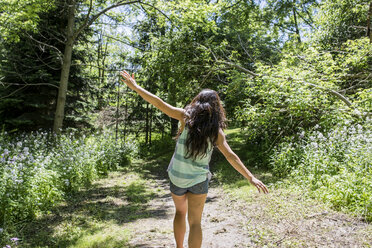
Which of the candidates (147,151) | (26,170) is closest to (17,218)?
(26,170)

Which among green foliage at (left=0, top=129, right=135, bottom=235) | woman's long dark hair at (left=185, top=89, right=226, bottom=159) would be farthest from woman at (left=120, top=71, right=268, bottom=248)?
Answer: green foliage at (left=0, top=129, right=135, bottom=235)

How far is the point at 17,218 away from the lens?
14.0 ft

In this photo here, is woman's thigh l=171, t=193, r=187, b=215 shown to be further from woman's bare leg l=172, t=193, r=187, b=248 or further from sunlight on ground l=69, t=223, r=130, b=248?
sunlight on ground l=69, t=223, r=130, b=248

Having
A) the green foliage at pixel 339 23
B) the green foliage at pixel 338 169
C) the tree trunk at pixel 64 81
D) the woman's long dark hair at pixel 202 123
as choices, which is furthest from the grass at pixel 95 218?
the green foliage at pixel 339 23

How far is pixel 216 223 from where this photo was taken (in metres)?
4.29

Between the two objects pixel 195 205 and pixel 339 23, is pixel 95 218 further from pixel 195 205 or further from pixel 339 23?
pixel 339 23

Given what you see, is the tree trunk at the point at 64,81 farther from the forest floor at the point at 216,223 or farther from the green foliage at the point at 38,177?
the forest floor at the point at 216,223

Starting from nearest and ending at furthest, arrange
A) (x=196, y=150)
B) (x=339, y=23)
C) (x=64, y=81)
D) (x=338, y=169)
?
(x=196, y=150)
(x=338, y=169)
(x=64, y=81)
(x=339, y=23)

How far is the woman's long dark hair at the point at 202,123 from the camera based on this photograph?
2.44 metres

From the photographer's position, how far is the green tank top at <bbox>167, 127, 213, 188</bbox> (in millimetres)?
2482

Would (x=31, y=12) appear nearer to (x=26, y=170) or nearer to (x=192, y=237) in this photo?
(x=26, y=170)

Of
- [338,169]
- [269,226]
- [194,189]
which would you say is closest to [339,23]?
[338,169]

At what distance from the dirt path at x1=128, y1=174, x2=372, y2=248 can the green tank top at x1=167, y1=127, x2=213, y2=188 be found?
56.2 inches

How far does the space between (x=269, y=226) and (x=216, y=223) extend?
0.88 m
